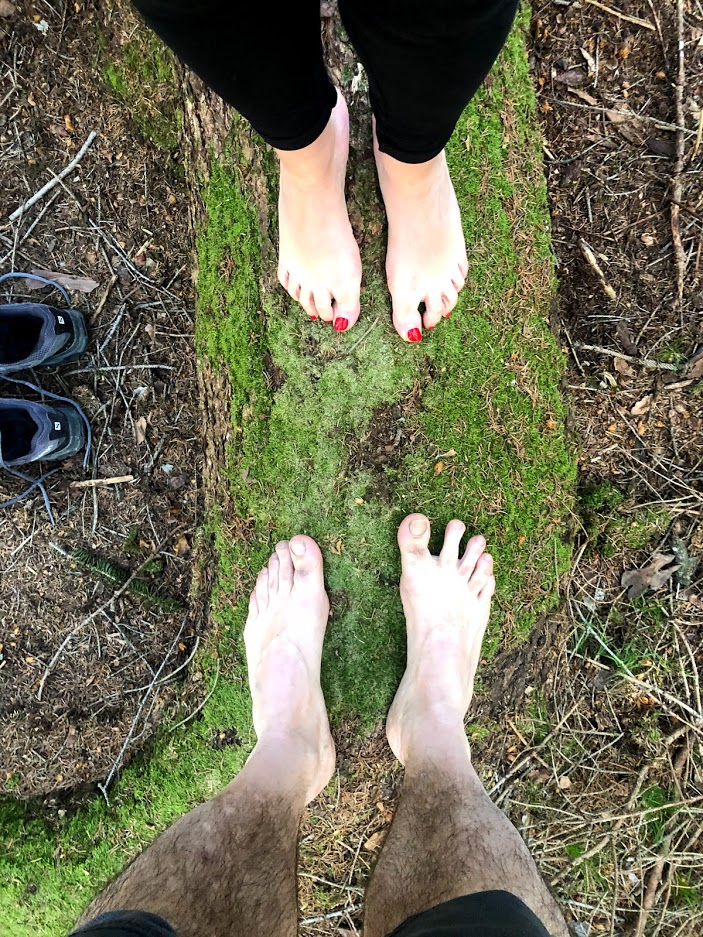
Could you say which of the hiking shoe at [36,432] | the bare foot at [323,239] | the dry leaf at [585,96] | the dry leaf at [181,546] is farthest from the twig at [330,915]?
the dry leaf at [585,96]

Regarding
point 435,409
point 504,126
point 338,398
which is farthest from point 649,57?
point 338,398

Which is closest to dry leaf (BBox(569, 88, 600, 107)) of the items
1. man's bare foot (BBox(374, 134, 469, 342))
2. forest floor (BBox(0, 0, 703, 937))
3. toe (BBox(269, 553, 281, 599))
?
forest floor (BBox(0, 0, 703, 937))

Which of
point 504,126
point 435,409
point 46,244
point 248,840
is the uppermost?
point 46,244

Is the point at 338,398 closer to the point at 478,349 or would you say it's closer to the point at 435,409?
the point at 435,409

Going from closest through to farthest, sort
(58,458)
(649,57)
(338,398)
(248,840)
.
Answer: (248,840) < (338,398) < (649,57) < (58,458)

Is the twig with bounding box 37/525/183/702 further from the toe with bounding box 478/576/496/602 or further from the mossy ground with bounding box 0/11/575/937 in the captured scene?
the toe with bounding box 478/576/496/602

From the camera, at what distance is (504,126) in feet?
6.77

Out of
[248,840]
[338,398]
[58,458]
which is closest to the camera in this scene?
[248,840]

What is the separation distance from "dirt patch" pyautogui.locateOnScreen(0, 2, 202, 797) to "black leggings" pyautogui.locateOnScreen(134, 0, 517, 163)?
1.44m

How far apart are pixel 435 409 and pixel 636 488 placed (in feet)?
3.09

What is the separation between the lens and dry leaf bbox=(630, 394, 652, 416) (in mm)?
2324

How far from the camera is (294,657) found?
209 centimetres

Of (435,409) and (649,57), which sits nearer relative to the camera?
(435,409)

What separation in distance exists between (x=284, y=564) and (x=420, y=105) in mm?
1489
